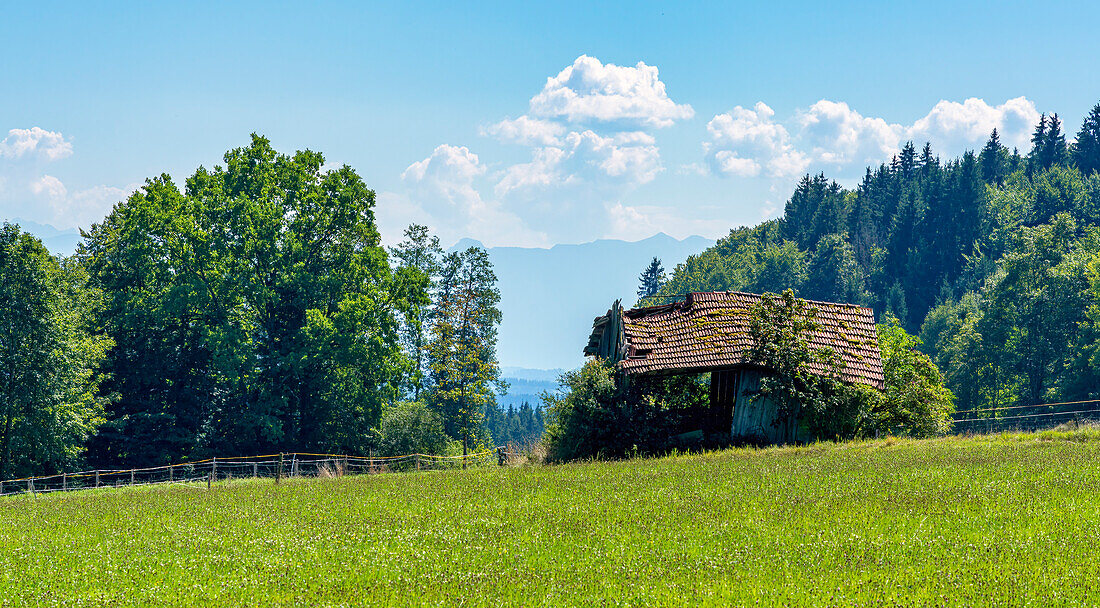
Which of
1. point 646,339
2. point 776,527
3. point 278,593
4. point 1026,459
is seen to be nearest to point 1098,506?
point 776,527

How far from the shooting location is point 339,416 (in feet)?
178

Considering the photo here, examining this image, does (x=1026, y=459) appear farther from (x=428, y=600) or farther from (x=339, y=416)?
(x=339, y=416)

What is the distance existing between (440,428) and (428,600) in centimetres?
4664

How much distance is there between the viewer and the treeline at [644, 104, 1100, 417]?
80.0 meters

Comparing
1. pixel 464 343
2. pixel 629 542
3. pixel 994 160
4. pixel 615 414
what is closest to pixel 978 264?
pixel 994 160

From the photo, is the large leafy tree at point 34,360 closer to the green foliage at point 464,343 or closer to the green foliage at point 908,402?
the green foliage at point 464,343

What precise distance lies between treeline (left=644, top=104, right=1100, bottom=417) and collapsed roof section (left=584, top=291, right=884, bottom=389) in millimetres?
47547

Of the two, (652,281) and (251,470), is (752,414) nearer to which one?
(251,470)

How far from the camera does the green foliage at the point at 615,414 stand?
31.4 meters

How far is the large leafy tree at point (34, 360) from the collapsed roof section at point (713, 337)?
27151 mm

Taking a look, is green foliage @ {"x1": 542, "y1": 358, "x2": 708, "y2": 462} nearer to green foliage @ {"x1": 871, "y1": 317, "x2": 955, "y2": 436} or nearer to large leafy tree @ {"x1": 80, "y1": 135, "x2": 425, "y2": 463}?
green foliage @ {"x1": 871, "y1": 317, "x2": 955, "y2": 436}

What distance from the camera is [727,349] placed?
31844 millimetres

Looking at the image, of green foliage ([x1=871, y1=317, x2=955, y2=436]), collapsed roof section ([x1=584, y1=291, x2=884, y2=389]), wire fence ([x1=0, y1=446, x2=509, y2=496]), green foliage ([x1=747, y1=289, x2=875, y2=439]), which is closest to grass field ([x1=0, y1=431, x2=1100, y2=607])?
green foliage ([x1=747, y1=289, x2=875, y2=439])

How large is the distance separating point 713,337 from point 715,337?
0.23 feet
